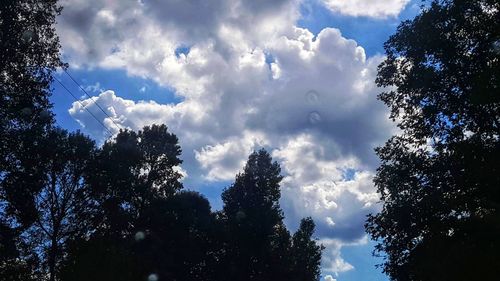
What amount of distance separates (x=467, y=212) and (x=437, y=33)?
22.3 feet

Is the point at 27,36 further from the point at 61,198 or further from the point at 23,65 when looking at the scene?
the point at 61,198

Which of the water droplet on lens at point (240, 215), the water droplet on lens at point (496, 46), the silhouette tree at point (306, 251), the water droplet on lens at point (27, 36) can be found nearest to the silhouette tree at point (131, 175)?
the water droplet on lens at point (240, 215)

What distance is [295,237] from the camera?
59.8 metres

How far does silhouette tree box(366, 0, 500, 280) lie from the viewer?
15549 millimetres

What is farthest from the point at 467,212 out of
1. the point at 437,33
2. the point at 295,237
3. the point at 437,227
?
the point at 295,237

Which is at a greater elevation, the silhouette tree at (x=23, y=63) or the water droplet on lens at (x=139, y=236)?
the water droplet on lens at (x=139, y=236)

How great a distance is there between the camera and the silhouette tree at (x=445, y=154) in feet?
51.0

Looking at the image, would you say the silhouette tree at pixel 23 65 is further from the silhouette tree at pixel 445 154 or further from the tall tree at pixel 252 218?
the tall tree at pixel 252 218

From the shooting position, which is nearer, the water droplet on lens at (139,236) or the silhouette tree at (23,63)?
the silhouette tree at (23,63)

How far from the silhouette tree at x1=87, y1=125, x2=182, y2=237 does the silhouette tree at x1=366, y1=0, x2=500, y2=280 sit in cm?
2552

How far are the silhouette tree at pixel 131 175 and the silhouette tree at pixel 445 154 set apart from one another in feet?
83.7

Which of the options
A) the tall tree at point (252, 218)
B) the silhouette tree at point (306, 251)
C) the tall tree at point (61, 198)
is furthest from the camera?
the silhouette tree at point (306, 251)

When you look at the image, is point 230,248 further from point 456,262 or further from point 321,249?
point 456,262

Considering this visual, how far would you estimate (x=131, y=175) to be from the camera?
137ft
